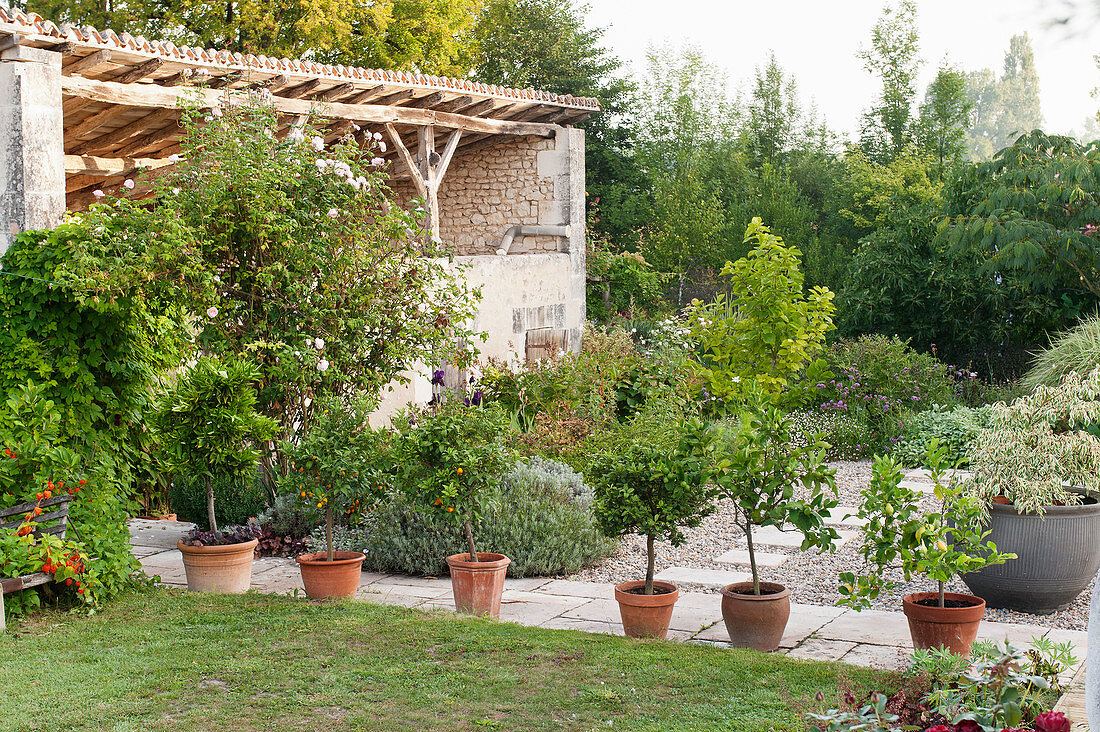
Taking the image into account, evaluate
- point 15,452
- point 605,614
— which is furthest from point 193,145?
point 605,614

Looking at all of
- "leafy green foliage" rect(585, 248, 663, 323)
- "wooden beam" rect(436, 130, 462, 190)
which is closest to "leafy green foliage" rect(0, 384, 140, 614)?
"wooden beam" rect(436, 130, 462, 190)

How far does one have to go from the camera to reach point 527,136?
42.6 feet

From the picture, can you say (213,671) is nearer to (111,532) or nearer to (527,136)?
(111,532)

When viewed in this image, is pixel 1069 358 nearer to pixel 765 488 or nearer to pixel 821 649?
pixel 821 649

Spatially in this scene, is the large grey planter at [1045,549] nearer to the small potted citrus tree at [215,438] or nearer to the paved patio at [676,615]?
the paved patio at [676,615]

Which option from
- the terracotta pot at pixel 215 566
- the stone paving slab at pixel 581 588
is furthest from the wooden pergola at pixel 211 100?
the stone paving slab at pixel 581 588

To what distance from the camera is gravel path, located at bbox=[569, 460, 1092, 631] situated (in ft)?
16.6

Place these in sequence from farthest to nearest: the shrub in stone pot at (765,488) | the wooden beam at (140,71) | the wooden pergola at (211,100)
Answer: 1. the wooden beam at (140,71)
2. the wooden pergola at (211,100)
3. the shrub in stone pot at (765,488)

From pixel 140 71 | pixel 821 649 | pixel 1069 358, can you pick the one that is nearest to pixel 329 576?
pixel 821 649

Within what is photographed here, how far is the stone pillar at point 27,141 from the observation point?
682 cm

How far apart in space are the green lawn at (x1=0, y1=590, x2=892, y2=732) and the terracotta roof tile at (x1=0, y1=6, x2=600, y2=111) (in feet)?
14.2

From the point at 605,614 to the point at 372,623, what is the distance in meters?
1.22

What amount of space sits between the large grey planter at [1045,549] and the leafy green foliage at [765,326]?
3897 millimetres

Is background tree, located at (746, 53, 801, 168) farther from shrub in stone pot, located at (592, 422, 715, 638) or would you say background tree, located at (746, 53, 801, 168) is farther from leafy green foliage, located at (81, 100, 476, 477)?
shrub in stone pot, located at (592, 422, 715, 638)
